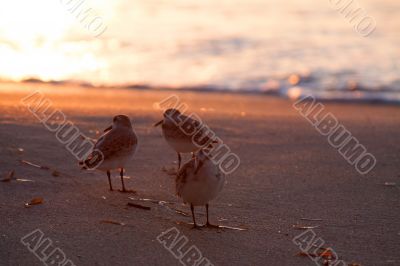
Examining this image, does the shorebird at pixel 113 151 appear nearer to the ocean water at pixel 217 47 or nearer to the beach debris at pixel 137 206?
the beach debris at pixel 137 206

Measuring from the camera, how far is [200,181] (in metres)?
6.01

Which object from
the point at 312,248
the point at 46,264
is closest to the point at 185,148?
the point at 312,248

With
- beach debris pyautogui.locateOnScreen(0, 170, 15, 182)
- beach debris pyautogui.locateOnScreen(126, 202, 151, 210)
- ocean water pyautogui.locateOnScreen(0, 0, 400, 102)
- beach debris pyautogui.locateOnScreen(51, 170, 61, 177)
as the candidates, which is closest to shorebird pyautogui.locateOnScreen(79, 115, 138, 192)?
beach debris pyautogui.locateOnScreen(51, 170, 61, 177)

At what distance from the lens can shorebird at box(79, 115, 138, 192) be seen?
23.1ft

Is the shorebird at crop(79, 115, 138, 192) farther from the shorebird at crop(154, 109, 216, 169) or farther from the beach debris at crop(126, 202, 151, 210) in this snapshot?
the shorebird at crop(154, 109, 216, 169)

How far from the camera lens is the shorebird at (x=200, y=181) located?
601cm

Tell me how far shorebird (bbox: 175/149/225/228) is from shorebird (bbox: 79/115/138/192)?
1.24 meters

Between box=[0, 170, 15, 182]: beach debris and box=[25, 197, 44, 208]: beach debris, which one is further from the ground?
box=[0, 170, 15, 182]: beach debris

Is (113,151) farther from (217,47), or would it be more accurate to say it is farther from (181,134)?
(217,47)

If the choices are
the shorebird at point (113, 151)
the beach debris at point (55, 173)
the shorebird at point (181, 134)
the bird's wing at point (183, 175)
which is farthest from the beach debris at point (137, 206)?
the shorebird at point (181, 134)

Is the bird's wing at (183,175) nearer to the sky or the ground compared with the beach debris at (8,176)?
nearer to the sky

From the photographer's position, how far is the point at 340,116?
12.8 meters

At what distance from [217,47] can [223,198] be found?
47.8 ft

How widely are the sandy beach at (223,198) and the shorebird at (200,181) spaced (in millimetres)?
292
